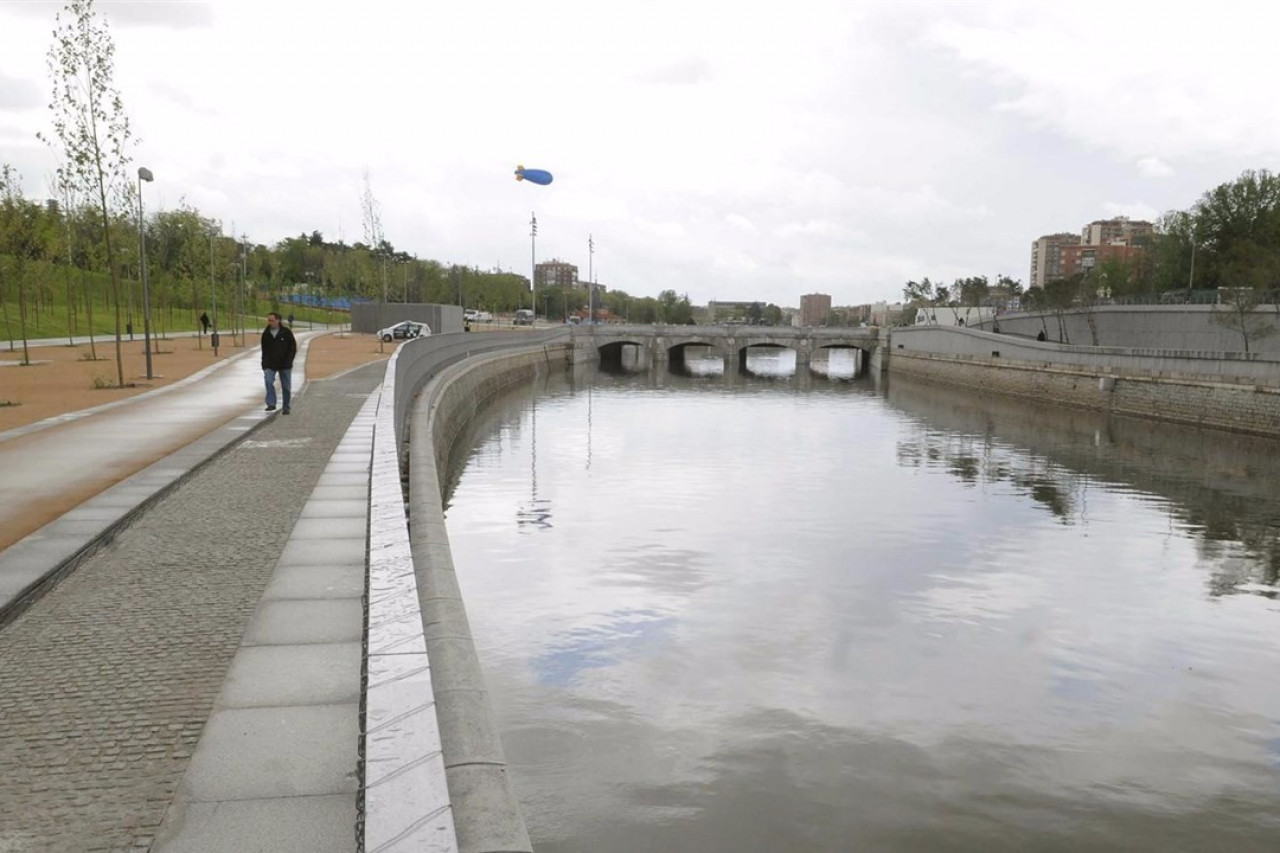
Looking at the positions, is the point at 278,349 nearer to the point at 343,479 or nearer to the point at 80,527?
the point at 343,479

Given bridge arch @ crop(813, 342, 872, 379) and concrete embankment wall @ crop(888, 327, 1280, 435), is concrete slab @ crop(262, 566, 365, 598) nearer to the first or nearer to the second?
concrete embankment wall @ crop(888, 327, 1280, 435)

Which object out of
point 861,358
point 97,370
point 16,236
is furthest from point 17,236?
point 861,358

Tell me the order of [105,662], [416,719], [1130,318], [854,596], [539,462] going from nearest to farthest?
[416,719] → [105,662] → [854,596] → [539,462] → [1130,318]

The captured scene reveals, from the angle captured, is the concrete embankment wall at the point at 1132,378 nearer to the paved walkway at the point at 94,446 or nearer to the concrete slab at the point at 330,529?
the paved walkway at the point at 94,446

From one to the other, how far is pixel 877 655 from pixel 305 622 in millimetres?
9000

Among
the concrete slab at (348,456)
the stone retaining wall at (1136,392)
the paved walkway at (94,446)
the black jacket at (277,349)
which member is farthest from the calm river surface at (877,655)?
the stone retaining wall at (1136,392)

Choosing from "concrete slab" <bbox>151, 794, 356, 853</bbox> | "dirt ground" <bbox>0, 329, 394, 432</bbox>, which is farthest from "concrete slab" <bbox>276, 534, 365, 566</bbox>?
"dirt ground" <bbox>0, 329, 394, 432</bbox>

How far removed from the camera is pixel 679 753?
32.7 ft

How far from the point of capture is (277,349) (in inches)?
741

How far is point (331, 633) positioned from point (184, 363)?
115 feet

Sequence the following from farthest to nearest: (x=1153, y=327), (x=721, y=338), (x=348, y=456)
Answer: (x=721, y=338), (x=1153, y=327), (x=348, y=456)

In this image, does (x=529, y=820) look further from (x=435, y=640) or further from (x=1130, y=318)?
(x=1130, y=318)

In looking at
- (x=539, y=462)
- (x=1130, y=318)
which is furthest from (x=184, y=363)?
(x=1130, y=318)

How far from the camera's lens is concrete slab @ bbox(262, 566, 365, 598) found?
707cm
